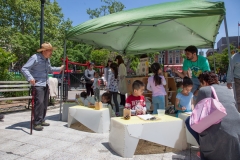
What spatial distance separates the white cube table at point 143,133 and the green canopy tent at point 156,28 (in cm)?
189

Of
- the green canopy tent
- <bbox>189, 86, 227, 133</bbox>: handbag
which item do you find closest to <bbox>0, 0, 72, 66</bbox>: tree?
the green canopy tent

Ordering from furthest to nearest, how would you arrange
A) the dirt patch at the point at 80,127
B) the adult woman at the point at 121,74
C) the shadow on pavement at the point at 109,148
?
1. the adult woman at the point at 121,74
2. the dirt patch at the point at 80,127
3. the shadow on pavement at the point at 109,148

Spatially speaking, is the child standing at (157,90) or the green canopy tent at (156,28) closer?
the green canopy tent at (156,28)

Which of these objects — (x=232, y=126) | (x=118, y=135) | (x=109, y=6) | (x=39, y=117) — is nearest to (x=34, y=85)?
(x=39, y=117)

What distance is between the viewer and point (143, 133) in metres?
3.05

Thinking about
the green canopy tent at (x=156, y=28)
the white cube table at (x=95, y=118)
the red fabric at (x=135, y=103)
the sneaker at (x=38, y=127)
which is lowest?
the sneaker at (x=38, y=127)

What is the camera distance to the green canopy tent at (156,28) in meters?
3.79

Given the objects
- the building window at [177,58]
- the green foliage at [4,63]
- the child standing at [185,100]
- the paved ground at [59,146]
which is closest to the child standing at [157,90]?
the child standing at [185,100]

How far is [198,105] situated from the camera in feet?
8.81

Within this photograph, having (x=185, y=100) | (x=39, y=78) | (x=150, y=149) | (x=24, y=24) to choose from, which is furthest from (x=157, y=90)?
(x=24, y=24)

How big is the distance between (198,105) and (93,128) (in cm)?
241

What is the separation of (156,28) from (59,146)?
4.36m

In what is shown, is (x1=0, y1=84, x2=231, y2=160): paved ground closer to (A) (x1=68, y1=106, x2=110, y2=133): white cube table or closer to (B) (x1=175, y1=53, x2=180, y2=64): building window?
(A) (x1=68, y1=106, x2=110, y2=133): white cube table

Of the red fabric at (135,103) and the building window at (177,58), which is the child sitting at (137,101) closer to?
the red fabric at (135,103)
